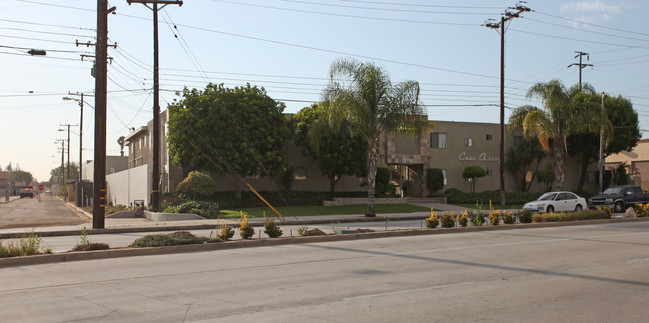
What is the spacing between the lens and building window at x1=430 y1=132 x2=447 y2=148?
143ft

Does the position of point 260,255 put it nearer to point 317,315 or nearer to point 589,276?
point 317,315

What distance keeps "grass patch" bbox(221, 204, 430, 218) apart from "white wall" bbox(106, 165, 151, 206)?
20.3ft

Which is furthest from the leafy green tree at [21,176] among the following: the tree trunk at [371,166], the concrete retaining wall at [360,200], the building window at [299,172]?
the tree trunk at [371,166]

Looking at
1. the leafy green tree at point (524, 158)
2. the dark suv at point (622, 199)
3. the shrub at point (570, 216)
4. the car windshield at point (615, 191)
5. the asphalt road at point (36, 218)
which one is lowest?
the asphalt road at point (36, 218)

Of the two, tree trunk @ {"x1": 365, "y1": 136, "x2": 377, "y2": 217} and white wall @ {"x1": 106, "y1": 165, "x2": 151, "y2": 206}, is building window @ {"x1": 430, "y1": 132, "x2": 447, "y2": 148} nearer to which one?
tree trunk @ {"x1": 365, "y1": 136, "x2": 377, "y2": 217}

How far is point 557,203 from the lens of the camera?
94.8 feet

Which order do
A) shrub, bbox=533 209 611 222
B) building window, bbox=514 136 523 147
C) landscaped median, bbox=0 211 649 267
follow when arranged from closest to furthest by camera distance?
landscaped median, bbox=0 211 649 267 < shrub, bbox=533 209 611 222 < building window, bbox=514 136 523 147

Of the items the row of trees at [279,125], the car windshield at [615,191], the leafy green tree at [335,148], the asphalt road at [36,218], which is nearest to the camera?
the asphalt road at [36,218]

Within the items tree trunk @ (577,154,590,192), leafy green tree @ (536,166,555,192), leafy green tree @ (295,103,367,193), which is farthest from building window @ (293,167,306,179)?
tree trunk @ (577,154,590,192)

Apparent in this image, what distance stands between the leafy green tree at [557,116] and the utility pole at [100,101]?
89.6 feet

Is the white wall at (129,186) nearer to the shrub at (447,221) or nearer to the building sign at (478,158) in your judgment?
the shrub at (447,221)

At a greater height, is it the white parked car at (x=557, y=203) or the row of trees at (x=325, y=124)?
the row of trees at (x=325, y=124)

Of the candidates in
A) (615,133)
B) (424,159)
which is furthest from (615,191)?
(615,133)

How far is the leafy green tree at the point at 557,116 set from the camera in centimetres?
3628
